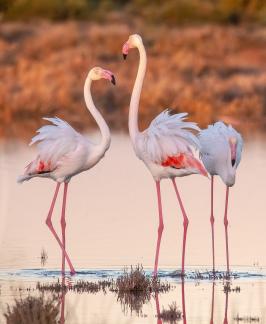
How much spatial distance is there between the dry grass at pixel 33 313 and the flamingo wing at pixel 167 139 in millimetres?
3428

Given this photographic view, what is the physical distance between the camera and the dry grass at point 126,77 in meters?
30.2

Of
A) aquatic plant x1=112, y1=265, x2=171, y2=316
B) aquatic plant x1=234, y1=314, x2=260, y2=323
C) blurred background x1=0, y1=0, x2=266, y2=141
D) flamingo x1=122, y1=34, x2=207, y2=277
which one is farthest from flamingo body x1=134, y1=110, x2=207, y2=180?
blurred background x1=0, y1=0, x2=266, y2=141

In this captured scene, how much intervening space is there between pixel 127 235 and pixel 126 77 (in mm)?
18920

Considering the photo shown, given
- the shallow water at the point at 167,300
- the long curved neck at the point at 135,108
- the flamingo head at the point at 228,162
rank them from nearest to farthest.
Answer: the shallow water at the point at 167,300
the long curved neck at the point at 135,108
the flamingo head at the point at 228,162

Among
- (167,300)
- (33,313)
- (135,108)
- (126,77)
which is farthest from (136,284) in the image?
(126,77)

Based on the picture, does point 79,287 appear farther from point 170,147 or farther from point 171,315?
point 170,147

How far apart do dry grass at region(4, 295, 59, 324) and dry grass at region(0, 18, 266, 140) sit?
53.2ft

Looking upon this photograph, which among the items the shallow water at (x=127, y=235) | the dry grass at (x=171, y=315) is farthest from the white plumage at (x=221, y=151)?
the dry grass at (x=171, y=315)

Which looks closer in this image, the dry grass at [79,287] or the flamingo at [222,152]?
the dry grass at [79,287]

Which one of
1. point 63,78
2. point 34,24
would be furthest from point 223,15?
point 63,78

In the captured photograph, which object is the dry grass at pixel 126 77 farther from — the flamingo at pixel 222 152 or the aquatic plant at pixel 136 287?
the aquatic plant at pixel 136 287

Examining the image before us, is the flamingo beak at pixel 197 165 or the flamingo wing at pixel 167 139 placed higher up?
the flamingo wing at pixel 167 139

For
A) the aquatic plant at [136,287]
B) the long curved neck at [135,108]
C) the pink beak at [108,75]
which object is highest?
the pink beak at [108,75]

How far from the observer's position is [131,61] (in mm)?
35969
